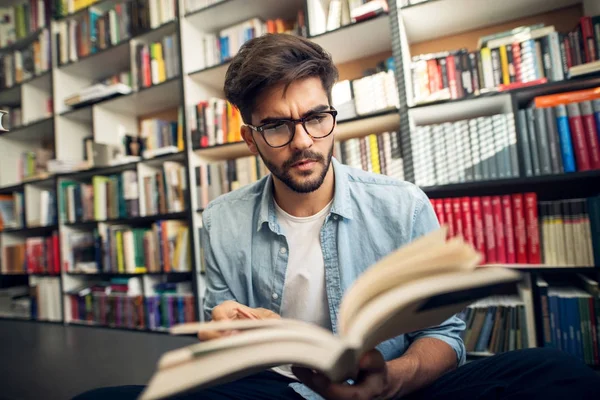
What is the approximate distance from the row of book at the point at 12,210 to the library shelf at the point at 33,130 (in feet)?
1.67

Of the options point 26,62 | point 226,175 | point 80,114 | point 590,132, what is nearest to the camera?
point 590,132

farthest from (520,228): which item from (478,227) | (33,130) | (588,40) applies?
(33,130)

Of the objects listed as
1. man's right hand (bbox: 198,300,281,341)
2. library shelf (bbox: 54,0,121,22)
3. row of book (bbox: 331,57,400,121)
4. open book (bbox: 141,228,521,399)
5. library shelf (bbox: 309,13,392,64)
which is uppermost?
library shelf (bbox: 54,0,121,22)

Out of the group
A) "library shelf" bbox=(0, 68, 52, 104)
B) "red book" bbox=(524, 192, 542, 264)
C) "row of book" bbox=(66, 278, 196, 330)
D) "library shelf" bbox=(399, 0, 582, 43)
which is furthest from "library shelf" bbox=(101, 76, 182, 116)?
"red book" bbox=(524, 192, 542, 264)

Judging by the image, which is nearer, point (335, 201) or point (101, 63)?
point (335, 201)

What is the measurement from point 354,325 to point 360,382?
0.20 m

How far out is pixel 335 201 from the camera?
93 centimetres

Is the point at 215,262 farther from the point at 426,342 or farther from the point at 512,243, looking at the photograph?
the point at 512,243

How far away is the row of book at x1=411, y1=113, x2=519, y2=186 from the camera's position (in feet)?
4.69

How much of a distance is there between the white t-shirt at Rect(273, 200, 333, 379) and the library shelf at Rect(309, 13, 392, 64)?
3.71ft

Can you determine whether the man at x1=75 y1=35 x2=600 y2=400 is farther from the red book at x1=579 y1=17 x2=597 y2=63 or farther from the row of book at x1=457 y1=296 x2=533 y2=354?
the red book at x1=579 y1=17 x2=597 y2=63

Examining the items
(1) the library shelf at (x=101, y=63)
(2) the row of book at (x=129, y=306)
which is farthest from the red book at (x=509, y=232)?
(1) the library shelf at (x=101, y=63)

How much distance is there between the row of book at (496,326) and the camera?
55.9 inches

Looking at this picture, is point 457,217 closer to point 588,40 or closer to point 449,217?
point 449,217
